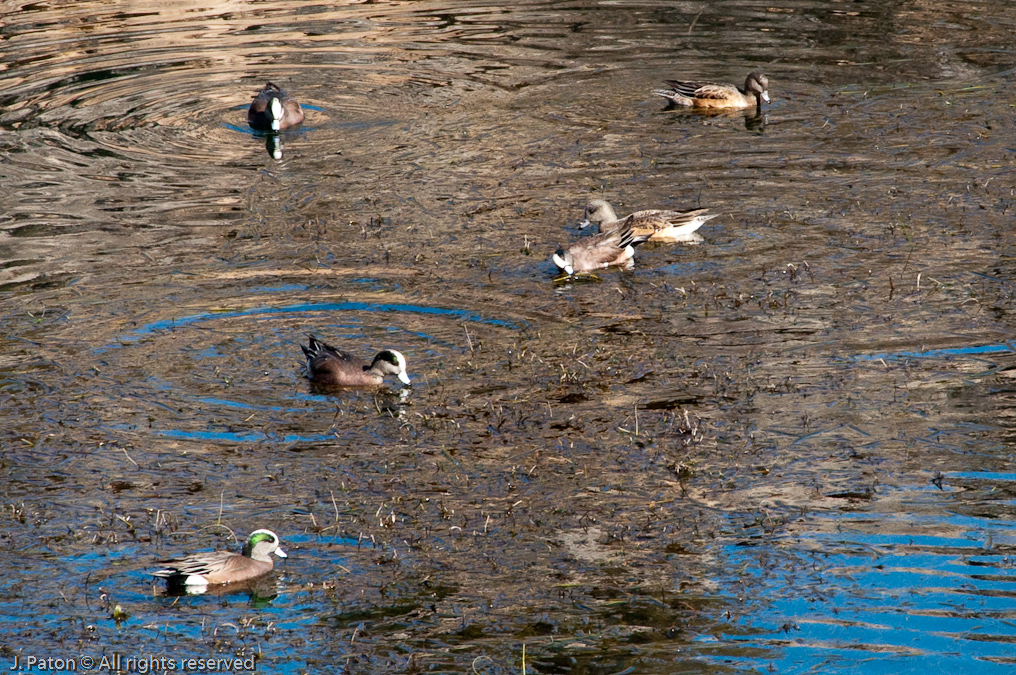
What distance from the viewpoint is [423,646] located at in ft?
20.4

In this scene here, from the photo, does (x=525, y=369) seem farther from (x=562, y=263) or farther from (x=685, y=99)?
(x=685, y=99)

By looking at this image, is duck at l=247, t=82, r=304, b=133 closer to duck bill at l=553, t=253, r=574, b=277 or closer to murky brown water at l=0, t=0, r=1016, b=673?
murky brown water at l=0, t=0, r=1016, b=673

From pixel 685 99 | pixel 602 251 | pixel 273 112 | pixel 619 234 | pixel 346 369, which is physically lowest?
pixel 346 369

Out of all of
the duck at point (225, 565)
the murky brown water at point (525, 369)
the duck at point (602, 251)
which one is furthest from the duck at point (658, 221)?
the duck at point (225, 565)

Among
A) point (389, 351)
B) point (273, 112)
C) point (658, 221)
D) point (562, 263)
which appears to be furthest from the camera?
point (273, 112)

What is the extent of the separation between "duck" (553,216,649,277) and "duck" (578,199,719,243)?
0.12 meters

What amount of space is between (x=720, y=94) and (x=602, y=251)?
507 cm

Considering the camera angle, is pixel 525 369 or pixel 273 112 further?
pixel 273 112

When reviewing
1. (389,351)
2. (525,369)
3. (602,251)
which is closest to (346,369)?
(389,351)

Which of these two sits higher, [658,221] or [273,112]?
[273,112]

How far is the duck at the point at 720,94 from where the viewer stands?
15.3 m

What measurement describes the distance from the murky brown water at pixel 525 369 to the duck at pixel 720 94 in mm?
245

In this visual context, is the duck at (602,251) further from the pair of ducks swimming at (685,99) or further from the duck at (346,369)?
the pair of ducks swimming at (685,99)

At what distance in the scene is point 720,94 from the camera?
15352mm
